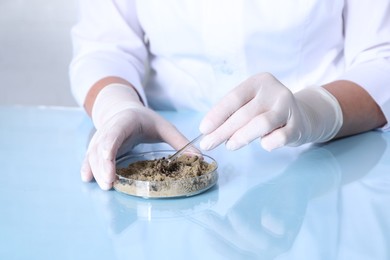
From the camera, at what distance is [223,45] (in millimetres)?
1414

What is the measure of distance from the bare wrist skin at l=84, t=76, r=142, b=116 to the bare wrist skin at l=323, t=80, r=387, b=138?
1.64ft

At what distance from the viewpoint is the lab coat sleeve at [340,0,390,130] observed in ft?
4.24

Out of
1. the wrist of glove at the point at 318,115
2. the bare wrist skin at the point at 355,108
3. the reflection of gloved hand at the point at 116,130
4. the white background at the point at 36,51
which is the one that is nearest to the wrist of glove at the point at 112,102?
the reflection of gloved hand at the point at 116,130

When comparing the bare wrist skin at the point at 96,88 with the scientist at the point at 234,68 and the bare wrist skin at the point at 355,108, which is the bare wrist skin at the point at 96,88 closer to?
the scientist at the point at 234,68

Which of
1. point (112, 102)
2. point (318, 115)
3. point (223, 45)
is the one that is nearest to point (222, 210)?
point (318, 115)

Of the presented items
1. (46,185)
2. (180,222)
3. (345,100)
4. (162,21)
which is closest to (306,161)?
(345,100)

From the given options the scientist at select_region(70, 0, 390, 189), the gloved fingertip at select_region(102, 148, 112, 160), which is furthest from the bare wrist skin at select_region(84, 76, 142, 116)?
the gloved fingertip at select_region(102, 148, 112, 160)

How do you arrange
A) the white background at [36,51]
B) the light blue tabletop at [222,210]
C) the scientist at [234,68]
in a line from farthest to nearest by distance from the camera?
the white background at [36,51] → the scientist at [234,68] → the light blue tabletop at [222,210]

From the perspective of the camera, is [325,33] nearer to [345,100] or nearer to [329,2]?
[329,2]

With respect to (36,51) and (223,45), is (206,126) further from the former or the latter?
(36,51)

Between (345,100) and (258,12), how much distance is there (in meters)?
0.31

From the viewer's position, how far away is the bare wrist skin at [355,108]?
4.03 feet

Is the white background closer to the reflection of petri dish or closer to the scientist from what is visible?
the scientist

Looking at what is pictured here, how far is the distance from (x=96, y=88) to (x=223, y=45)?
33 centimetres
